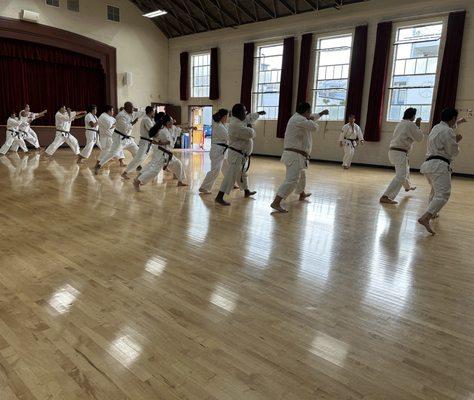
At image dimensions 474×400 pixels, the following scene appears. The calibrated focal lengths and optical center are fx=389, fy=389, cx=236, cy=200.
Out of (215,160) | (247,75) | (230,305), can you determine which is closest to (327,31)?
(247,75)

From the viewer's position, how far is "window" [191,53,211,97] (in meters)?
14.8

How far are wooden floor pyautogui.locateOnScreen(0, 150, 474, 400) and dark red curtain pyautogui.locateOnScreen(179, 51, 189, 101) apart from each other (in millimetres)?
11406

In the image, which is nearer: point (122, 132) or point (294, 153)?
point (294, 153)

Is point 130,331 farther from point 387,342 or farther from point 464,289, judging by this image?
point 464,289

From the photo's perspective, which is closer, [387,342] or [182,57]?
[387,342]

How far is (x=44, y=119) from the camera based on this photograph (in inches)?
516

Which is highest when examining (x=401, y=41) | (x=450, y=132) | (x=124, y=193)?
(x=401, y=41)

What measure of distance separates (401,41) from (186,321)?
34.0 feet

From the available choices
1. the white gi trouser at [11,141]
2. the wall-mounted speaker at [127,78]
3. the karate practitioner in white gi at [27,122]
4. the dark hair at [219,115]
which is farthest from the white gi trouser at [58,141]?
the dark hair at [219,115]

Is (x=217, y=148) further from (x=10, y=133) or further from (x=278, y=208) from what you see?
(x=10, y=133)

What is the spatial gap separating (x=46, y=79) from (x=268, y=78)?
7.41m

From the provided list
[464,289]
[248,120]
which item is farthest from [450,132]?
[248,120]

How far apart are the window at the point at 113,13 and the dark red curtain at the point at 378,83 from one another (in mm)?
9013

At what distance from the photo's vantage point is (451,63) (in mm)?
9273
